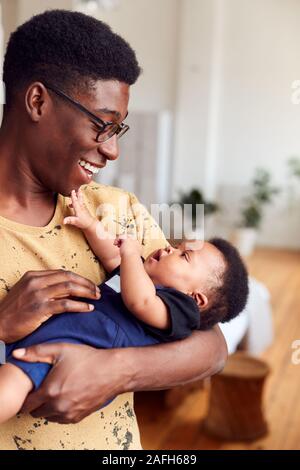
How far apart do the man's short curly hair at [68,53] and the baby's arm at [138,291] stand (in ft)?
0.99

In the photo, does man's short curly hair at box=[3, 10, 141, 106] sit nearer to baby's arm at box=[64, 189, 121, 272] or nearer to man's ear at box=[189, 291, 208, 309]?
baby's arm at box=[64, 189, 121, 272]

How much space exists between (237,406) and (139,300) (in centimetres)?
221

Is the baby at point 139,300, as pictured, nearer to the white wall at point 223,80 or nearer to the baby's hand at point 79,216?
the baby's hand at point 79,216

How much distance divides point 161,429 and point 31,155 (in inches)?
89.5

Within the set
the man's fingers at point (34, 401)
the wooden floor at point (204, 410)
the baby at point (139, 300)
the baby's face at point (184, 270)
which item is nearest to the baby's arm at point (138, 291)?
the baby at point (139, 300)

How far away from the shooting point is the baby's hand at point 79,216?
3.75 ft

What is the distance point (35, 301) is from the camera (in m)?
0.99

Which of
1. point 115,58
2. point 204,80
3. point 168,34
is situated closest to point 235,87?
point 204,80

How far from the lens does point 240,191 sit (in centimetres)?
767

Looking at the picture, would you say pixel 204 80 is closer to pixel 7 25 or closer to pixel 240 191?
pixel 240 191

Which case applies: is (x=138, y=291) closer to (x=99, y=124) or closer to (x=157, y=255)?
(x=157, y=255)

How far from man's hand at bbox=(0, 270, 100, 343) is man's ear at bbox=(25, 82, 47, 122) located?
10.6 inches

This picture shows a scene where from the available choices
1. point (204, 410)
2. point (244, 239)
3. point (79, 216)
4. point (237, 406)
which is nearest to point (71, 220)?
point (79, 216)
